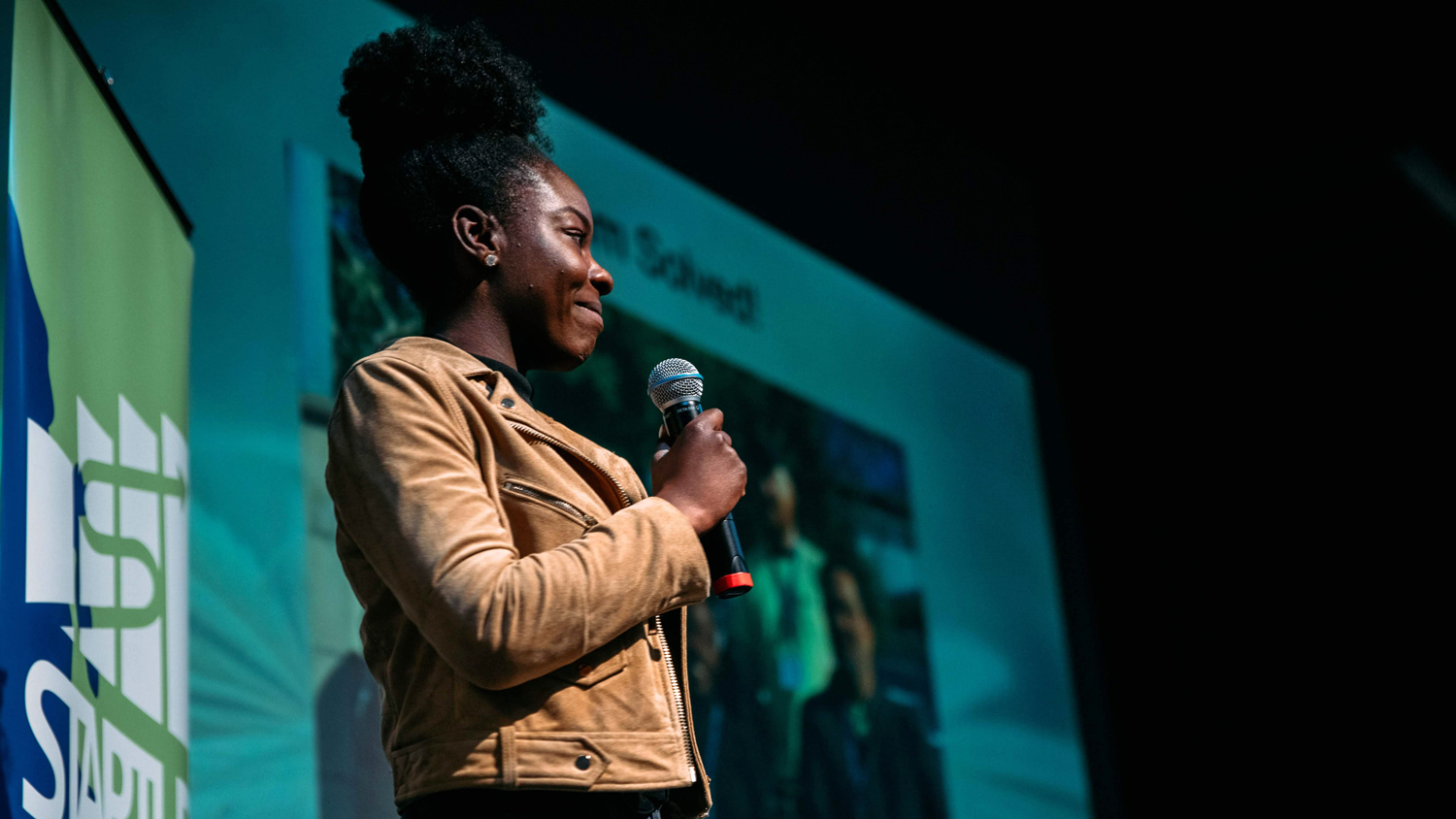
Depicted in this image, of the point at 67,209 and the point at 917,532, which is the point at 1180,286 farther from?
the point at 67,209

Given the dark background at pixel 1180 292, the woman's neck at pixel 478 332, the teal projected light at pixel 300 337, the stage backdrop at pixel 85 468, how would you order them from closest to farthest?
1. the woman's neck at pixel 478 332
2. the stage backdrop at pixel 85 468
3. the teal projected light at pixel 300 337
4. the dark background at pixel 1180 292

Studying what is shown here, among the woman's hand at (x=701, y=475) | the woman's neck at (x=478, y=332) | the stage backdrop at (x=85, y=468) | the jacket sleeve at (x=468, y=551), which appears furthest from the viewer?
the stage backdrop at (x=85, y=468)

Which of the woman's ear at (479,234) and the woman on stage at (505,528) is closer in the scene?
the woman on stage at (505,528)

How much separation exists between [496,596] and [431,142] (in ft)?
2.12

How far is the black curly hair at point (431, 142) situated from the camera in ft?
4.88

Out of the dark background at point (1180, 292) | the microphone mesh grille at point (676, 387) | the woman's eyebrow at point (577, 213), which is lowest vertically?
the microphone mesh grille at point (676, 387)

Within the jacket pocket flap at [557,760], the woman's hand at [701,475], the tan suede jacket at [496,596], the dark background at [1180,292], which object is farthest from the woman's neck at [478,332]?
the dark background at [1180,292]

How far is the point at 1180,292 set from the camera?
606 cm

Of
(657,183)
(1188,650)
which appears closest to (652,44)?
(657,183)

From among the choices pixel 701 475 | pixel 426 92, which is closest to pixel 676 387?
pixel 701 475

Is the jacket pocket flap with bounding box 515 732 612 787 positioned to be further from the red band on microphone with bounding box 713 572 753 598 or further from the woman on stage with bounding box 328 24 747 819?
the red band on microphone with bounding box 713 572 753 598

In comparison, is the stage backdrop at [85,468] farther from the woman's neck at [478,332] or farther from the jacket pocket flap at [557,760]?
the jacket pocket flap at [557,760]

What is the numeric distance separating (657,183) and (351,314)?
125 centimetres

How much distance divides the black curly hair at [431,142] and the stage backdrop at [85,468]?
443 millimetres
